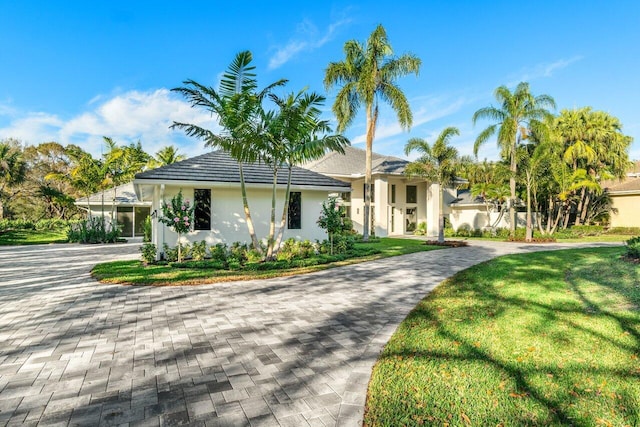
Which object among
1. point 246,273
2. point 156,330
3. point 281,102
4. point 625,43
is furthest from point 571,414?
point 625,43

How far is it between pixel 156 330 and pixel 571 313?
6326 mm

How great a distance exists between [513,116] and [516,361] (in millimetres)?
21737

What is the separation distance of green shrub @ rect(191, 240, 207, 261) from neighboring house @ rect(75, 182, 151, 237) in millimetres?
15643

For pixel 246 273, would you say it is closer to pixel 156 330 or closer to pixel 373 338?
pixel 156 330

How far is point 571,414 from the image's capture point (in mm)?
2646

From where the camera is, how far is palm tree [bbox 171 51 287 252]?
33.2ft

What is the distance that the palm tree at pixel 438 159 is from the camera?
708 inches

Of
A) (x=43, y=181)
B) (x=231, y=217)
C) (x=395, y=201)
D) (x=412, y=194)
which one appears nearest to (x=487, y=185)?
(x=412, y=194)

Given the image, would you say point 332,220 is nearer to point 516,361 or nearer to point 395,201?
point 516,361

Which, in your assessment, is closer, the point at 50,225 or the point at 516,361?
the point at 516,361

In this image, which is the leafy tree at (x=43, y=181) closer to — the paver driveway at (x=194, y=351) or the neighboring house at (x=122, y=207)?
the neighboring house at (x=122, y=207)

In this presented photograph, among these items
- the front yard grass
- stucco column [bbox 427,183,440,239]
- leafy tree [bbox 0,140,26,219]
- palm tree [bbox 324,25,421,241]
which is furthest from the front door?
leafy tree [bbox 0,140,26,219]

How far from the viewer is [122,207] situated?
25734mm

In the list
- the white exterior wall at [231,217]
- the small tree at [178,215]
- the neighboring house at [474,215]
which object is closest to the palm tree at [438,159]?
the white exterior wall at [231,217]
